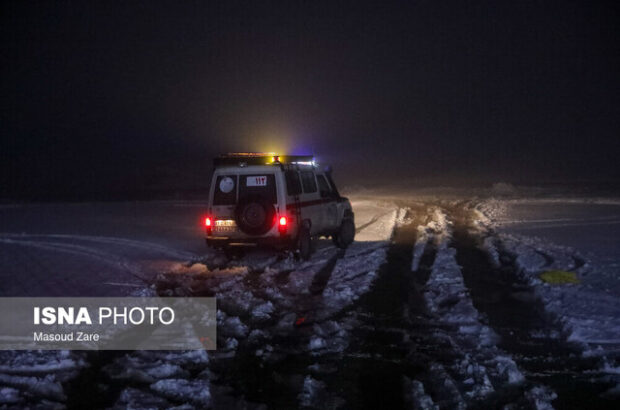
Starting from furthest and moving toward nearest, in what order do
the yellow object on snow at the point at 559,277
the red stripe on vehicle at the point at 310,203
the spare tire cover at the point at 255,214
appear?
the red stripe on vehicle at the point at 310,203 < the spare tire cover at the point at 255,214 < the yellow object on snow at the point at 559,277

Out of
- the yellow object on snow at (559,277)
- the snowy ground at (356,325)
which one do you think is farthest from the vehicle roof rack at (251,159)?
the yellow object on snow at (559,277)

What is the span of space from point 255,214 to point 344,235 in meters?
3.46

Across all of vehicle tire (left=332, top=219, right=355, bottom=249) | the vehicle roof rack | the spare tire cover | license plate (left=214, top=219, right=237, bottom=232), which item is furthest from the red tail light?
vehicle tire (left=332, top=219, right=355, bottom=249)

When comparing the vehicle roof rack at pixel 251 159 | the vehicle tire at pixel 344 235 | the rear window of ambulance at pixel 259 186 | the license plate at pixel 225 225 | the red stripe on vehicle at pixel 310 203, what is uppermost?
the vehicle roof rack at pixel 251 159

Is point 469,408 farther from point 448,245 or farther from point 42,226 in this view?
point 42,226

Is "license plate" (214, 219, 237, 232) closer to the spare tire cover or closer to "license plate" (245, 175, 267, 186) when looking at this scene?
the spare tire cover

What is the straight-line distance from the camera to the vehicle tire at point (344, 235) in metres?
13.4

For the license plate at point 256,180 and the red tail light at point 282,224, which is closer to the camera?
the red tail light at point 282,224

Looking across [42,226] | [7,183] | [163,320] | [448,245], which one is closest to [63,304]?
[163,320]

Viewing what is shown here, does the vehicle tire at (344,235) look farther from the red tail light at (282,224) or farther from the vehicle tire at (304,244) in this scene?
the red tail light at (282,224)

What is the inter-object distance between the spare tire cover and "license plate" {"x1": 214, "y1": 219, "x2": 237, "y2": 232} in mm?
285

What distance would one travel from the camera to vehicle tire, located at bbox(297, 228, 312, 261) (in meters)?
11.2

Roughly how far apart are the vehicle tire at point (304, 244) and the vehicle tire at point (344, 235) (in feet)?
5.69

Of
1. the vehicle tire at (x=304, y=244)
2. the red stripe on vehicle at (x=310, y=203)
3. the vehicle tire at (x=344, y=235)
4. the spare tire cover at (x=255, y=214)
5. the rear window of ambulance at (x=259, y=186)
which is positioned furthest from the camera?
the vehicle tire at (x=344, y=235)
